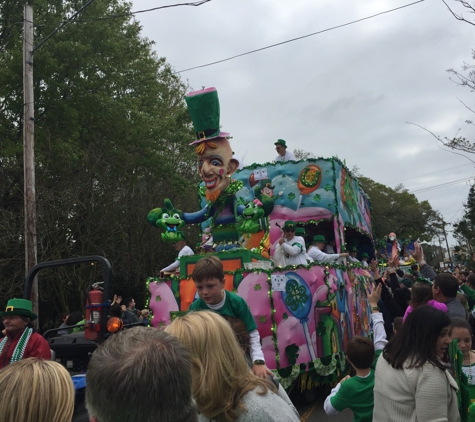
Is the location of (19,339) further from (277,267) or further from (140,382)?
(277,267)

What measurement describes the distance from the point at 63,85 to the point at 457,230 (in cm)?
3048

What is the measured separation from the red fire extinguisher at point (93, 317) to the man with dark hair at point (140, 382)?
2.88 m

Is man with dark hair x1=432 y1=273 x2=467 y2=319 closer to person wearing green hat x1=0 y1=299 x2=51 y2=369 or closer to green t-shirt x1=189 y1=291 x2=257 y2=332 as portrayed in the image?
green t-shirt x1=189 y1=291 x2=257 y2=332

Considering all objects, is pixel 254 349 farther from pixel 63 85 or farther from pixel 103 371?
pixel 63 85

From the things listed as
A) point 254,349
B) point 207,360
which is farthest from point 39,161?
point 207,360

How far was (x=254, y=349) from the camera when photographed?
3.54 meters

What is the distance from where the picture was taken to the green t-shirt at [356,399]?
329 cm

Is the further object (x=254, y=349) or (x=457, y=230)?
(x=457, y=230)

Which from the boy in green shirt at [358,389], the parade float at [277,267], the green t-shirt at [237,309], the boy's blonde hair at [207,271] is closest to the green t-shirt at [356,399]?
the boy in green shirt at [358,389]

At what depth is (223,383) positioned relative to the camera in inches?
82.9

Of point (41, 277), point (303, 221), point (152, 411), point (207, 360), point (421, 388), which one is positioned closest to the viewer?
point (152, 411)

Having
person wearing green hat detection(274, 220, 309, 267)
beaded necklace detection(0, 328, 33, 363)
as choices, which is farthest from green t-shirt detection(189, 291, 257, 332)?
person wearing green hat detection(274, 220, 309, 267)

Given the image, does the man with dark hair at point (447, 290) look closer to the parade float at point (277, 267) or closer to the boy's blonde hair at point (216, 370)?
the parade float at point (277, 267)

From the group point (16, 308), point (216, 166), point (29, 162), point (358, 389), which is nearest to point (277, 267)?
point (216, 166)
